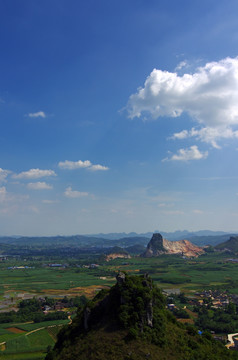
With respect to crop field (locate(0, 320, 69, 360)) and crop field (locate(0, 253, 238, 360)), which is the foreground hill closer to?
crop field (locate(0, 320, 69, 360))

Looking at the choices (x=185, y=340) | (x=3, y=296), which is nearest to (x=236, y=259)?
(x=3, y=296)

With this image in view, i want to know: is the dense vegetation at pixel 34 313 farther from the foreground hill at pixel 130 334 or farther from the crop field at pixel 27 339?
the foreground hill at pixel 130 334

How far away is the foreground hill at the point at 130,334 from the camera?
26.9 m

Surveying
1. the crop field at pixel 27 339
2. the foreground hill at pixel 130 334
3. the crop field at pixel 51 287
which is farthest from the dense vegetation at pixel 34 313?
the foreground hill at pixel 130 334

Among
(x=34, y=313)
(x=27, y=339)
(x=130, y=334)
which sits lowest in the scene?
(x=34, y=313)

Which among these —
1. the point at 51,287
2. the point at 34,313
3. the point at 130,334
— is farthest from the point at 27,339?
the point at 51,287

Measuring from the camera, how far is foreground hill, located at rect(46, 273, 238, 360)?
88.3 ft

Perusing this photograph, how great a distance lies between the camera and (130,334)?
27875 millimetres

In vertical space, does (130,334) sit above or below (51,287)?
above

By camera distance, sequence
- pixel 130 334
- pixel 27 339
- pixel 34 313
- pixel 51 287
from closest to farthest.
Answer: pixel 130 334
pixel 27 339
pixel 34 313
pixel 51 287

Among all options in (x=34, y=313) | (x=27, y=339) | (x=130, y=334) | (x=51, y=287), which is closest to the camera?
(x=130, y=334)

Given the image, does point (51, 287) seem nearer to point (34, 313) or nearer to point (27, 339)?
point (34, 313)

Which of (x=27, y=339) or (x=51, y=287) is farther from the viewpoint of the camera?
(x=51, y=287)

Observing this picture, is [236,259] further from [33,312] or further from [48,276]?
[33,312]
